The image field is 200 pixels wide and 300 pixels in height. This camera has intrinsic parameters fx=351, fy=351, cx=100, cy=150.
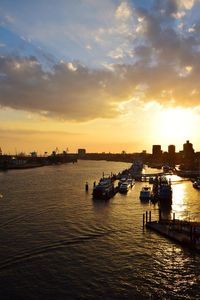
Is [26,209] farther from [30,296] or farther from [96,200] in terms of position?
[30,296]

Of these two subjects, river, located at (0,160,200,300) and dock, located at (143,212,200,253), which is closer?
river, located at (0,160,200,300)

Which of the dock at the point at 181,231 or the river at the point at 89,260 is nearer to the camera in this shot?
the river at the point at 89,260

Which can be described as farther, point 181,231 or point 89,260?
point 181,231

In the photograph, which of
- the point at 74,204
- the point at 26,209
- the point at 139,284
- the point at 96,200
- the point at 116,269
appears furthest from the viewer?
the point at 96,200

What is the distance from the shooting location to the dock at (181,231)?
1820 inches

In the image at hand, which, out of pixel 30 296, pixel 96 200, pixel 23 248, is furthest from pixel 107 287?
pixel 96 200

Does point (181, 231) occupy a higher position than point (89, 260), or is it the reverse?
point (181, 231)

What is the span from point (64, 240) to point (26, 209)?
27.3m

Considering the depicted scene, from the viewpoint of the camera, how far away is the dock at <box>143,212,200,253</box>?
4622cm

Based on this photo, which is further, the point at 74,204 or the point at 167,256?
the point at 74,204

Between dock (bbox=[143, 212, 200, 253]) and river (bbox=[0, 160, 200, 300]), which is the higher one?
dock (bbox=[143, 212, 200, 253])

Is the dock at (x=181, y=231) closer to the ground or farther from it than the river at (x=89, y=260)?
farther from it

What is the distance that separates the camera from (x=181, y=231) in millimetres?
51312

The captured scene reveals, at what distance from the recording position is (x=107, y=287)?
3475 centimetres
